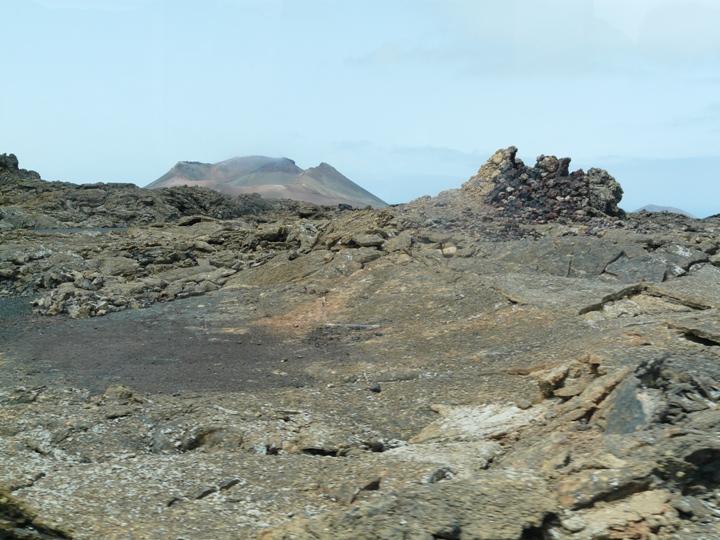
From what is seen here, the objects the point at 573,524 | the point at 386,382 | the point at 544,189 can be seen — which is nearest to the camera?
the point at 573,524

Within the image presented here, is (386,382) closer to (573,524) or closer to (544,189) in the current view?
(573,524)

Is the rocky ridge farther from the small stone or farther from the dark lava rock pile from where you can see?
the dark lava rock pile

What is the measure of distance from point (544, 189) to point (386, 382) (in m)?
12.0

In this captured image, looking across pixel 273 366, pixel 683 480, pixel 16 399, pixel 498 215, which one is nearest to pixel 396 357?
pixel 273 366

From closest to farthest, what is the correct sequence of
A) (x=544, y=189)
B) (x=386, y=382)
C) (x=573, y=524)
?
(x=573, y=524), (x=386, y=382), (x=544, y=189)

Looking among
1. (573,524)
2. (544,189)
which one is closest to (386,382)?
(573,524)

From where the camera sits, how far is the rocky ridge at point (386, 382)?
5070 millimetres

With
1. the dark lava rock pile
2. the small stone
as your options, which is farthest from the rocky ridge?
the dark lava rock pile

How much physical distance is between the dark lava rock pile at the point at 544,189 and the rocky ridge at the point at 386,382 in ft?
0.38

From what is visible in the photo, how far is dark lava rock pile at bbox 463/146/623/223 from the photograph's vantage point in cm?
1931

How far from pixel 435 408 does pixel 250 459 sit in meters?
2.60

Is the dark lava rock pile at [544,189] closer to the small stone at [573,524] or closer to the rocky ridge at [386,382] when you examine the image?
the rocky ridge at [386,382]

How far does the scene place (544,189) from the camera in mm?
20172

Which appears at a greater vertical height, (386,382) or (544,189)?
(544,189)
